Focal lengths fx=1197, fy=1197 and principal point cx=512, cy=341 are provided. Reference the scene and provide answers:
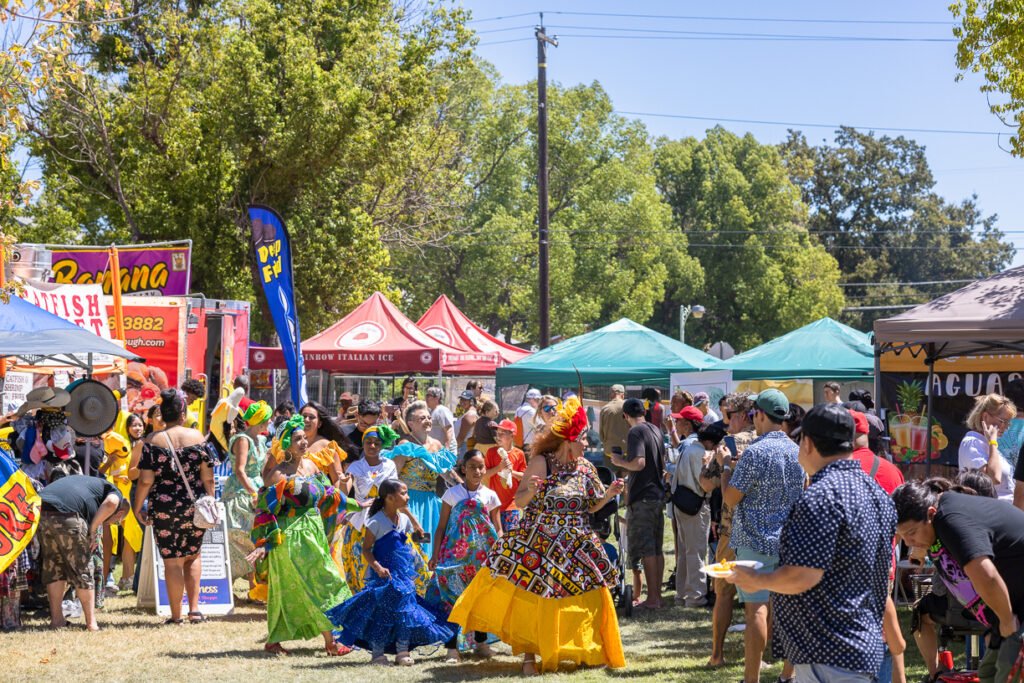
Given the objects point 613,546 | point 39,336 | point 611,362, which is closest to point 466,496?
point 613,546

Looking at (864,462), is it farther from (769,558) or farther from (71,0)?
(71,0)

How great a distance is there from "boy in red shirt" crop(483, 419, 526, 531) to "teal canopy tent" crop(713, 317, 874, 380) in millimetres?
7130

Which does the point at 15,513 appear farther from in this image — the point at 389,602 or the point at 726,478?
the point at 726,478

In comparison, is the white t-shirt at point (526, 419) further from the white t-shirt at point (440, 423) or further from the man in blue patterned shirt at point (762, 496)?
the man in blue patterned shirt at point (762, 496)

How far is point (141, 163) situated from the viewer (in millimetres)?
26156

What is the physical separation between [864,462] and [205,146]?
836 inches

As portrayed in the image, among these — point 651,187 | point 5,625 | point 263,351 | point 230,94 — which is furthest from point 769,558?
point 651,187

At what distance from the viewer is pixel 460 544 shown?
27.5ft

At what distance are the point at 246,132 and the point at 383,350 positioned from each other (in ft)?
25.4

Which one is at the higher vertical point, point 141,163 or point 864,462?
point 141,163

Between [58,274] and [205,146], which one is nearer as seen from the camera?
[58,274]

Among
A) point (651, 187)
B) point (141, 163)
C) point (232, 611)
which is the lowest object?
point (232, 611)

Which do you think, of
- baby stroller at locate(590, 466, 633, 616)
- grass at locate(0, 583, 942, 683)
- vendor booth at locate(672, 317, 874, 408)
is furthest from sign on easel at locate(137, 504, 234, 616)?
vendor booth at locate(672, 317, 874, 408)

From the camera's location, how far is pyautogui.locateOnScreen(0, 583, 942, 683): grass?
25.8ft
